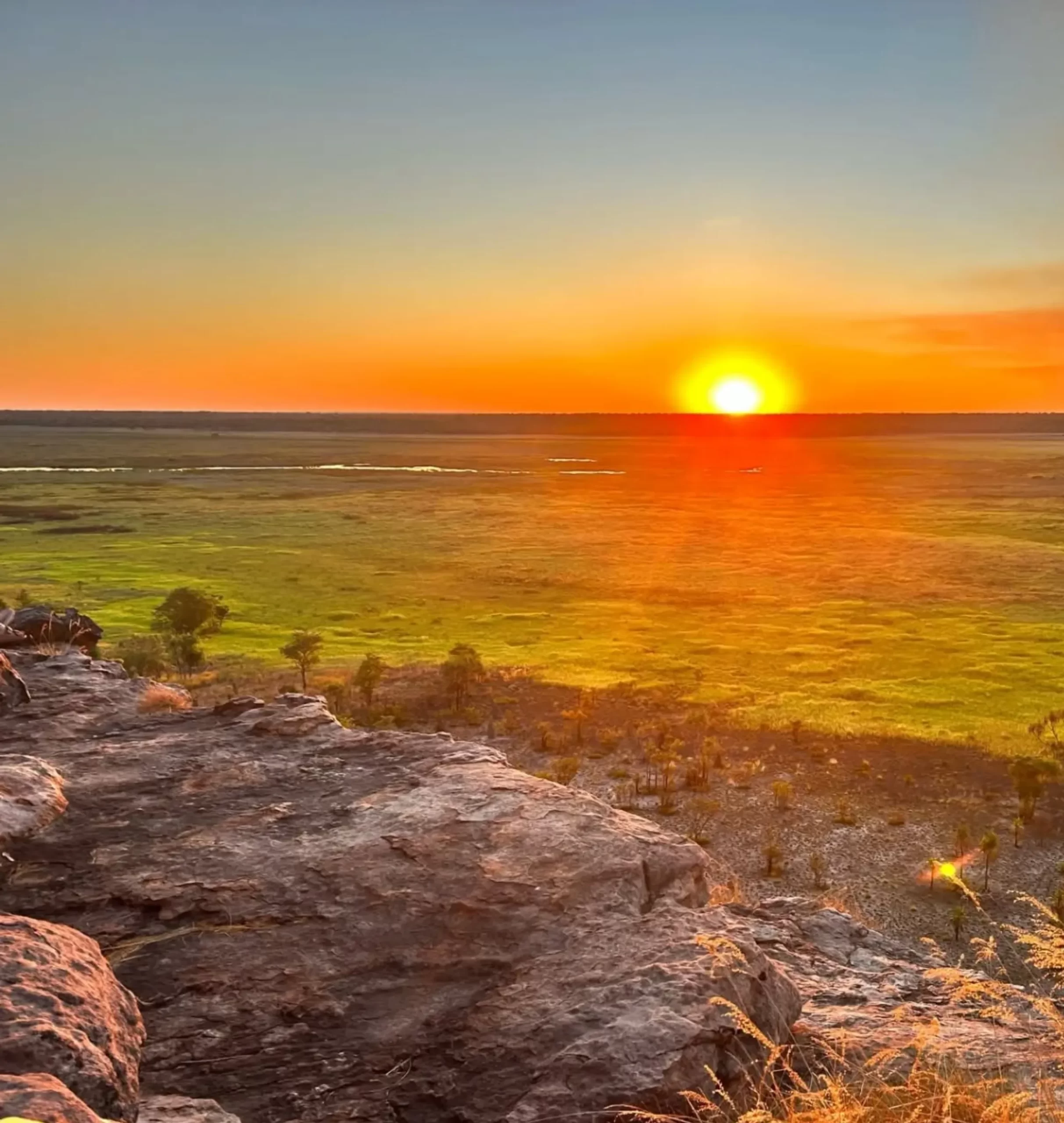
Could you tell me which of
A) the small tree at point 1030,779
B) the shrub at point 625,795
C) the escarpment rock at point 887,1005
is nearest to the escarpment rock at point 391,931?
the escarpment rock at point 887,1005

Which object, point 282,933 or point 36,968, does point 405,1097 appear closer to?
point 282,933

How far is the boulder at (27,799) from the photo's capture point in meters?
10.2

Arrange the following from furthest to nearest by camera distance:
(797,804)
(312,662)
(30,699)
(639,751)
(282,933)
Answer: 1. (312,662)
2. (639,751)
3. (797,804)
4. (30,699)
5. (282,933)

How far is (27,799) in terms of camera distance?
35.1 feet

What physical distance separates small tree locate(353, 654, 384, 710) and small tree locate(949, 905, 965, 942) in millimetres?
29369

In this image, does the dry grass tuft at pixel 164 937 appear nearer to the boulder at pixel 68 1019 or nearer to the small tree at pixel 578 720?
the boulder at pixel 68 1019

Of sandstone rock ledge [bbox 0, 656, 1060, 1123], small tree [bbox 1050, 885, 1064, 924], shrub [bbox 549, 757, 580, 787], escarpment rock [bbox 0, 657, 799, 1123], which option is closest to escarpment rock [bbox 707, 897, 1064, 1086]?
sandstone rock ledge [bbox 0, 656, 1060, 1123]

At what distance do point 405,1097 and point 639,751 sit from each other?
37.1 metres

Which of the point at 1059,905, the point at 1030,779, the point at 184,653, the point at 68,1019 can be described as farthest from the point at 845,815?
the point at 184,653

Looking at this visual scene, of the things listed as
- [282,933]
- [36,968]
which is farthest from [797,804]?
[36,968]

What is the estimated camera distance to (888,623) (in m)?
71.9

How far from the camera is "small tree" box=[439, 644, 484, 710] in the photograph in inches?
1971

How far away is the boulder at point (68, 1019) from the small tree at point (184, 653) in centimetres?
4762

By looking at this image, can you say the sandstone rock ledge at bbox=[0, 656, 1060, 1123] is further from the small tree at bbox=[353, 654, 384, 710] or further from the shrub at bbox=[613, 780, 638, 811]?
the small tree at bbox=[353, 654, 384, 710]
